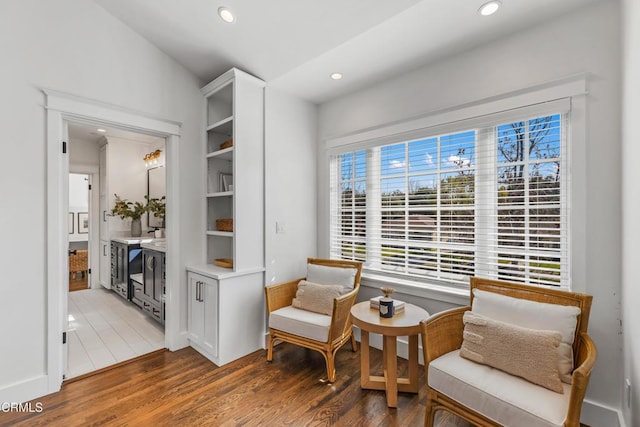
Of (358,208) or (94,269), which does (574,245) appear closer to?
(358,208)

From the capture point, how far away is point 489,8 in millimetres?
1933

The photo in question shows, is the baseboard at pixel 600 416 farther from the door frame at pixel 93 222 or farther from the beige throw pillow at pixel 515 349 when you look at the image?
the door frame at pixel 93 222

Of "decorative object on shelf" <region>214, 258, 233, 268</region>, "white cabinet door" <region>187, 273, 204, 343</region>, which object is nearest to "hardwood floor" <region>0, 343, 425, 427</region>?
"white cabinet door" <region>187, 273, 204, 343</region>

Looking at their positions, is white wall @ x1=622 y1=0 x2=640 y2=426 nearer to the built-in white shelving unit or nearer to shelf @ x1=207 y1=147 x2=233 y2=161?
the built-in white shelving unit

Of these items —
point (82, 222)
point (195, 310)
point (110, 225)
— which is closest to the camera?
point (195, 310)

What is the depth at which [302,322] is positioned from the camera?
2.50 m

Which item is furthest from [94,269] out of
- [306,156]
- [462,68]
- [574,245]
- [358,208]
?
[574,245]

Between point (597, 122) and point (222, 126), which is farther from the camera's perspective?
point (222, 126)

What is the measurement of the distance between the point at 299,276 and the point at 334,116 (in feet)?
6.03

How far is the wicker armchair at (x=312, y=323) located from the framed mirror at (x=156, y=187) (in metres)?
3.04

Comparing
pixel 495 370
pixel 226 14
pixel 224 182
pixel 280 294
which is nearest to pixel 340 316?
pixel 280 294

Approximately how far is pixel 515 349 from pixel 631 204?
0.93m

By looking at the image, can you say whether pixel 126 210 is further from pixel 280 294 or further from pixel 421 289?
pixel 421 289

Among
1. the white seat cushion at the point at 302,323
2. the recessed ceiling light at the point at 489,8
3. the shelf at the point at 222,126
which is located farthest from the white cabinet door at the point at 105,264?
the recessed ceiling light at the point at 489,8
